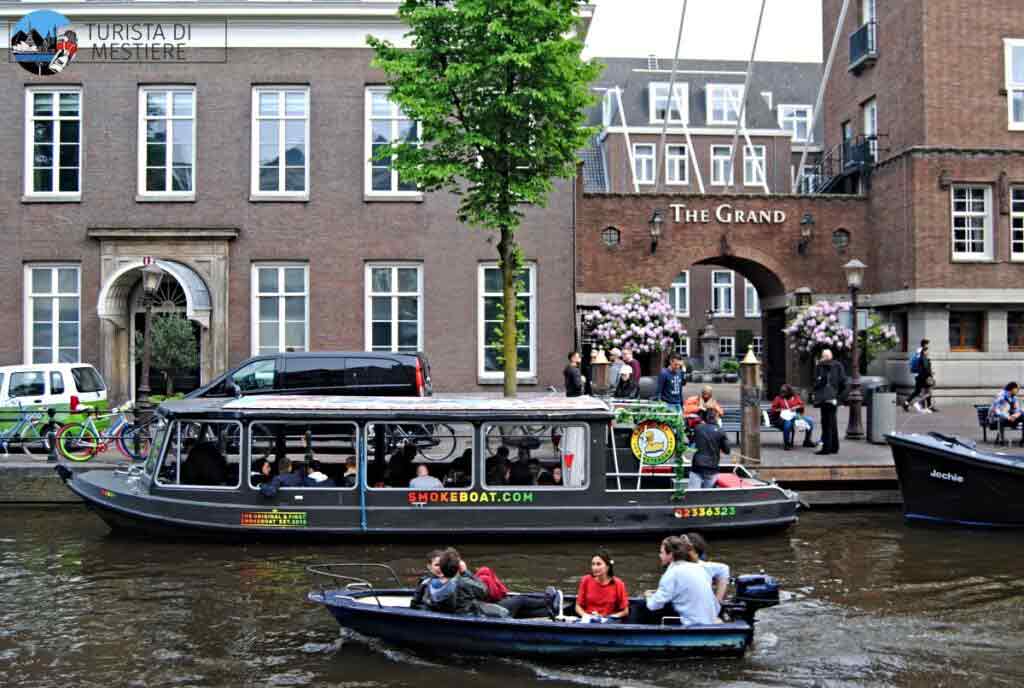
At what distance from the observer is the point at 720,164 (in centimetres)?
5244

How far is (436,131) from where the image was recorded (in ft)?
A: 60.8

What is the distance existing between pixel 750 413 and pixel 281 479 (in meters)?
8.31

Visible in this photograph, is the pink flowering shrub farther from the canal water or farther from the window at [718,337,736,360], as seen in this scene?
the window at [718,337,736,360]

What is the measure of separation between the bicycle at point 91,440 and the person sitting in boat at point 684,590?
11956mm

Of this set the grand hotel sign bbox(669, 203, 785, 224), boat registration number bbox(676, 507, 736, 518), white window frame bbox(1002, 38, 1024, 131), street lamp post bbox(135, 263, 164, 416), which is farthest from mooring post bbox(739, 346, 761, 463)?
white window frame bbox(1002, 38, 1024, 131)

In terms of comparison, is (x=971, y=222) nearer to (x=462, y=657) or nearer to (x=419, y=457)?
(x=419, y=457)

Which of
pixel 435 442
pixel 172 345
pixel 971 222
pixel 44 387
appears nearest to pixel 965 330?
pixel 971 222

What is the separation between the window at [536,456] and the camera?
15.0 meters

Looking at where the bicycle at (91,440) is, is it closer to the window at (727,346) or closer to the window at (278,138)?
the window at (278,138)

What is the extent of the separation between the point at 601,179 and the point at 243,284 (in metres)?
30.1

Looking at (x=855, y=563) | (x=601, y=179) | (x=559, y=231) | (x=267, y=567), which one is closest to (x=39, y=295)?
(x=559, y=231)

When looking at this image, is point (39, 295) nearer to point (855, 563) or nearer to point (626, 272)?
point (626, 272)

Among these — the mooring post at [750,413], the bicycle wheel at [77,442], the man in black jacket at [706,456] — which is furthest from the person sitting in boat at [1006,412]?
the bicycle wheel at [77,442]

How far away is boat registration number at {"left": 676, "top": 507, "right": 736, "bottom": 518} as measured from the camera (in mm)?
14938
